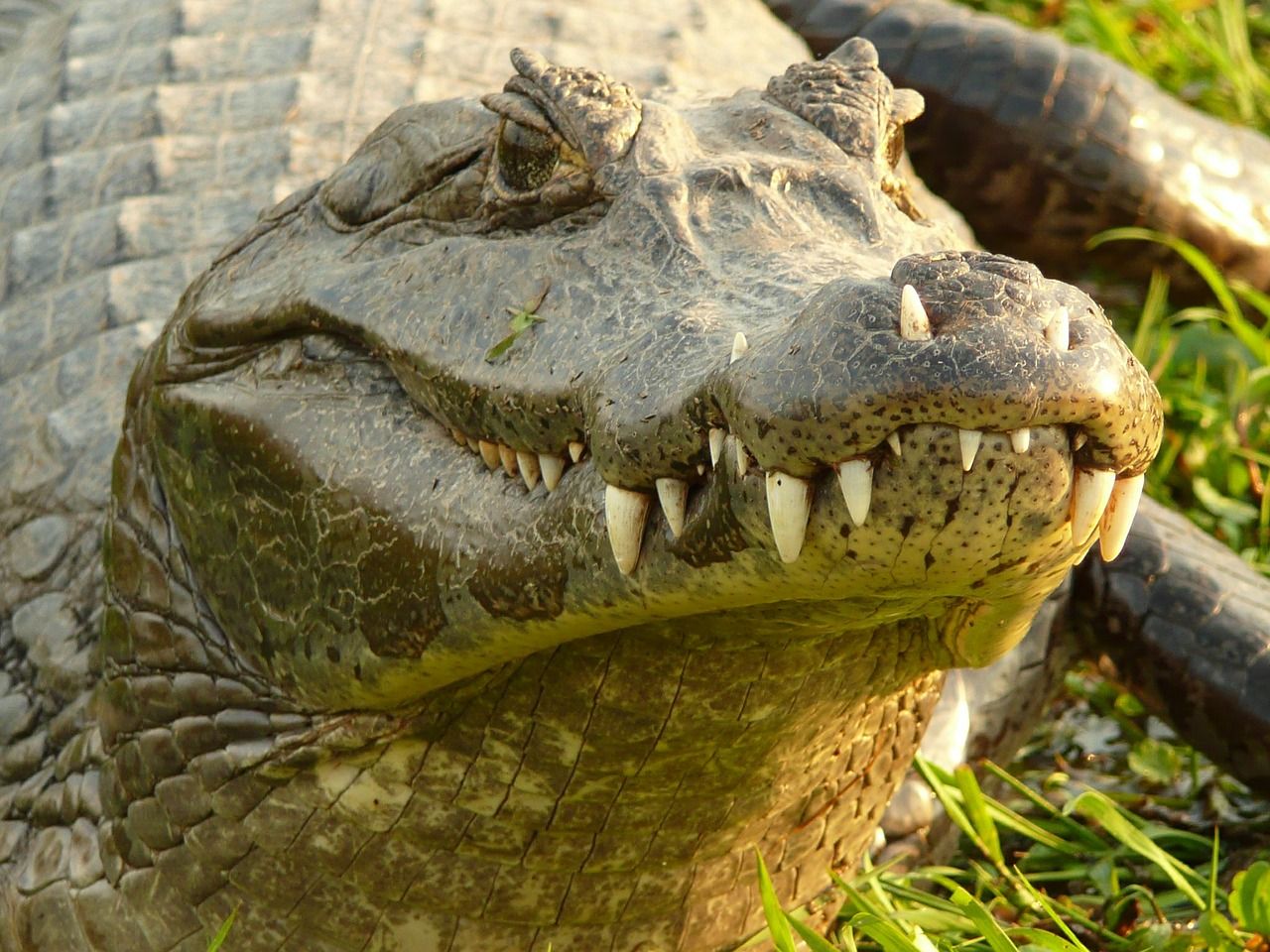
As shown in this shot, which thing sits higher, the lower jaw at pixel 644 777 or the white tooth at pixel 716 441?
the white tooth at pixel 716 441

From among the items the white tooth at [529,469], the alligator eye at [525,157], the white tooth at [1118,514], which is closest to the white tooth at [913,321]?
the white tooth at [1118,514]

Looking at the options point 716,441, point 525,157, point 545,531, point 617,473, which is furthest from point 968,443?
point 525,157

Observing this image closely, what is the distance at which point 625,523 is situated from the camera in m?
1.92

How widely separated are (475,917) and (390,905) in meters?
0.12

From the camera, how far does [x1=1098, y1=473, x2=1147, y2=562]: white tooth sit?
1.85 metres

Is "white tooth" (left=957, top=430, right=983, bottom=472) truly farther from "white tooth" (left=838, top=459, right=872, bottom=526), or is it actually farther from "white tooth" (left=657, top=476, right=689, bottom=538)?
"white tooth" (left=657, top=476, right=689, bottom=538)

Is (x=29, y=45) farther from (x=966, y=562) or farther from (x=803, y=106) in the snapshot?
(x=966, y=562)

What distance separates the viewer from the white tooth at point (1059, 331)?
170cm

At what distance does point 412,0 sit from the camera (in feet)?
14.4

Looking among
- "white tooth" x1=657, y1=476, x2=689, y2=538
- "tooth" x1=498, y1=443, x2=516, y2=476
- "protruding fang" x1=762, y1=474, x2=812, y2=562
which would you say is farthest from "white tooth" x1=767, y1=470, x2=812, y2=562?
"tooth" x1=498, y1=443, x2=516, y2=476

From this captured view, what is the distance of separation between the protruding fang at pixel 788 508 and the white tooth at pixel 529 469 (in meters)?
0.45

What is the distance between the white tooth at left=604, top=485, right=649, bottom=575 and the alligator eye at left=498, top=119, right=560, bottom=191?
2.09 feet

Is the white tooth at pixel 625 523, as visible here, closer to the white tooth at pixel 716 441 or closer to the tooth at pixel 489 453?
the white tooth at pixel 716 441

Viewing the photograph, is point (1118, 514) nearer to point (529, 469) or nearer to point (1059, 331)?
point (1059, 331)
